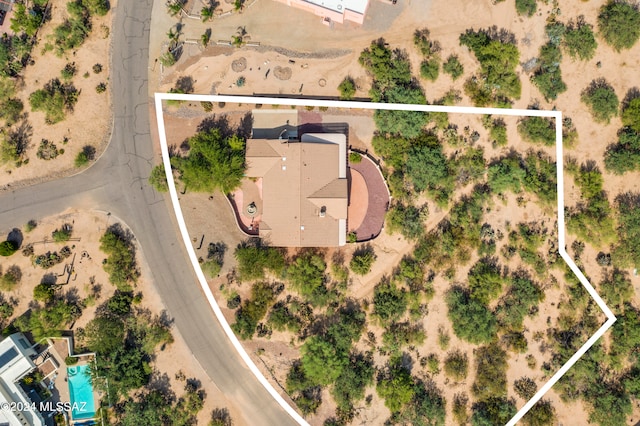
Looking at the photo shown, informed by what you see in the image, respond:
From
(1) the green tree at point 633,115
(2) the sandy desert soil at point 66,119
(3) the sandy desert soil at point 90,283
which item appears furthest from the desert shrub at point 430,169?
(2) the sandy desert soil at point 66,119

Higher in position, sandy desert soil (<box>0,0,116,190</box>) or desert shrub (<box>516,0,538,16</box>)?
desert shrub (<box>516,0,538,16</box>)

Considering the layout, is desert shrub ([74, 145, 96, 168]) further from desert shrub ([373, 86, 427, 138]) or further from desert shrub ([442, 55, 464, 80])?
desert shrub ([442, 55, 464, 80])

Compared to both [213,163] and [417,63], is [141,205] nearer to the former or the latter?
[213,163]

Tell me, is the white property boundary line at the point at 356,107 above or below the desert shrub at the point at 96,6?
below

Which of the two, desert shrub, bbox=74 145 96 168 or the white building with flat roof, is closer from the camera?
the white building with flat roof

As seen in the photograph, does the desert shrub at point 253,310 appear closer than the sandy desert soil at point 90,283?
Yes

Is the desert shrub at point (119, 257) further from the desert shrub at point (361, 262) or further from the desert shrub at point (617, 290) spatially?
the desert shrub at point (617, 290)

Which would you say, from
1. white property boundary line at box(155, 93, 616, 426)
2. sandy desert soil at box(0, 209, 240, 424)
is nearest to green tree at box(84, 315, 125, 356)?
sandy desert soil at box(0, 209, 240, 424)
